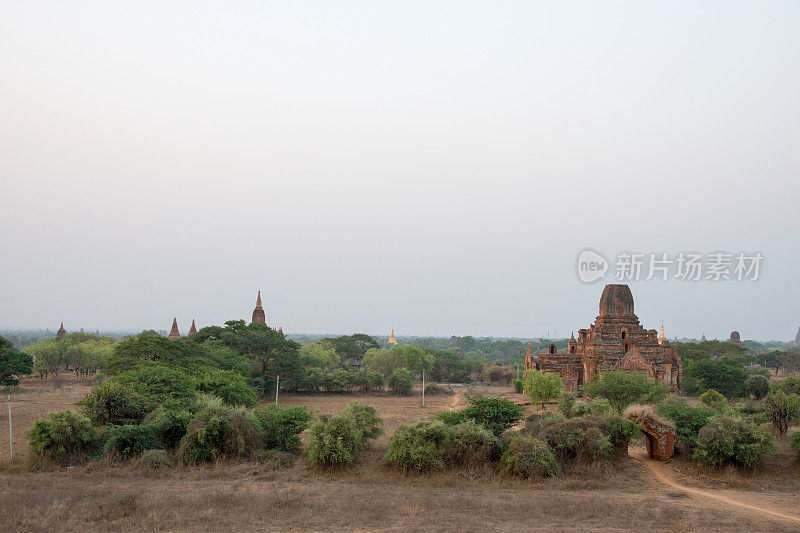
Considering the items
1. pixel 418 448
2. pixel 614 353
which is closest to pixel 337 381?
pixel 614 353

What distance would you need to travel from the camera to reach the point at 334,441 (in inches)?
643

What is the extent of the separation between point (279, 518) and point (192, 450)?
251 inches

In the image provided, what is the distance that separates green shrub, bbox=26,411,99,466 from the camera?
54.2 ft

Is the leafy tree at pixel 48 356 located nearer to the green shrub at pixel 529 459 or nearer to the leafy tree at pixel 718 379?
the green shrub at pixel 529 459

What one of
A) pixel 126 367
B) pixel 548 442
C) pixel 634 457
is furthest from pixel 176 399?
pixel 634 457

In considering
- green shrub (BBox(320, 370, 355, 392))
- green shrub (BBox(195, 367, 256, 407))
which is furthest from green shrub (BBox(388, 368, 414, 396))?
green shrub (BBox(195, 367, 256, 407))

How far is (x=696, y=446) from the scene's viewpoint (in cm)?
1794

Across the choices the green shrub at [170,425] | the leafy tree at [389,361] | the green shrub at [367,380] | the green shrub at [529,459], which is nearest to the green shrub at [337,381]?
the green shrub at [367,380]

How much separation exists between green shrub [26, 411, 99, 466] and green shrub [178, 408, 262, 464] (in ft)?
10.5

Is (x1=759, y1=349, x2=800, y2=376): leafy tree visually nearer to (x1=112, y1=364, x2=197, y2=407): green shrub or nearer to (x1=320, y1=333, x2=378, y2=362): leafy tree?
(x1=320, y1=333, x2=378, y2=362): leafy tree

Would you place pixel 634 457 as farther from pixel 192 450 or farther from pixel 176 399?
pixel 176 399

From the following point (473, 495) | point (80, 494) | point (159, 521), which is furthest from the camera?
point (473, 495)

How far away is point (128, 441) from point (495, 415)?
12.4m

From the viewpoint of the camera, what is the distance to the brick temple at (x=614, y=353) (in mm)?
36625
